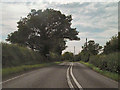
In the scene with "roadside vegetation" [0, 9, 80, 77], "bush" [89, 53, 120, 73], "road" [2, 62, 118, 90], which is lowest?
"road" [2, 62, 118, 90]

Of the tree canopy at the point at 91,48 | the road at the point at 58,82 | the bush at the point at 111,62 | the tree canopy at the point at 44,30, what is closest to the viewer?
the road at the point at 58,82

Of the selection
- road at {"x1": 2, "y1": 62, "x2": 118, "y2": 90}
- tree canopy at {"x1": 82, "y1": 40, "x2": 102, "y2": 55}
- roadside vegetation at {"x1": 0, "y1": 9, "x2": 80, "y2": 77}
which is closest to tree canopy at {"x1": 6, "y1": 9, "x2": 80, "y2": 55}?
roadside vegetation at {"x1": 0, "y1": 9, "x2": 80, "y2": 77}

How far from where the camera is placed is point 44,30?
44406mm

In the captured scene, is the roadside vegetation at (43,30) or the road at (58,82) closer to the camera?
the road at (58,82)

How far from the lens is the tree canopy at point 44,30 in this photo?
42906 mm

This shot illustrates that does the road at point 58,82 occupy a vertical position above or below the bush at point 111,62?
below

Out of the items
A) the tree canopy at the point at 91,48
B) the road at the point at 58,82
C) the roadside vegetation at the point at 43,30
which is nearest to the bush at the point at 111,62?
the road at the point at 58,82

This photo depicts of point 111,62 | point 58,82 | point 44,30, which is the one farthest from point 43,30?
point 58,82

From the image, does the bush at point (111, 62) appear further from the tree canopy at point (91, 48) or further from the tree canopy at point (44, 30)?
the tree canopy at point (91, 48)

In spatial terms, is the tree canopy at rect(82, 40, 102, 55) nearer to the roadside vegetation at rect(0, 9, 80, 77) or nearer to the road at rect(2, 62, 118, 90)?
the roadside vegetation at rect(0, 9, 80, 77)

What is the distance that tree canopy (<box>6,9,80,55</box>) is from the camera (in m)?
42.9

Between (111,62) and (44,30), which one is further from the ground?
(44,30)

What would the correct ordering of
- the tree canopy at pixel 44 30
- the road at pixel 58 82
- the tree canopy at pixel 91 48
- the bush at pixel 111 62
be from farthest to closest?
the tree canopy at pixel 91 48 < the tree canopy at pixel 44 30 < the bush at pixel 111 62 < the road at pixel 58 82

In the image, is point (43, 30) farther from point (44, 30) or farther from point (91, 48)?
point (91, 48)
